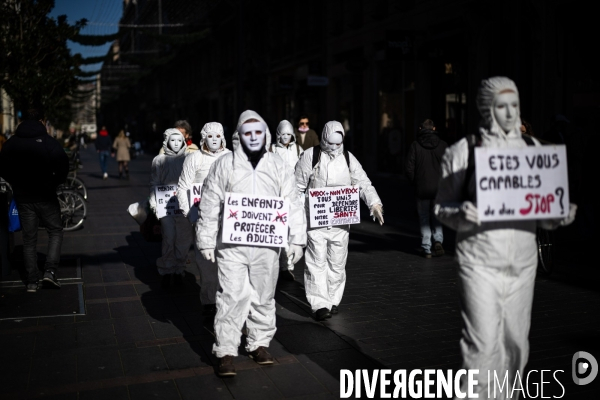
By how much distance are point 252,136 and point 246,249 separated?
0.78 m

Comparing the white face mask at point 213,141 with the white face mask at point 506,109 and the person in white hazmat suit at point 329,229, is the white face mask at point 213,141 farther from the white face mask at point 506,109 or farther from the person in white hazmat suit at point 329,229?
the white face mask at point 506,109

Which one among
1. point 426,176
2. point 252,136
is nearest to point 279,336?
point 252,136

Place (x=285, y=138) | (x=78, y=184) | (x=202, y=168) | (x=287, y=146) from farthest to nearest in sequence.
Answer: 1. (x=78, y=184)
2. (x=287, y=146)
3. (x=285, y=138)
4. (x=202, y=168)

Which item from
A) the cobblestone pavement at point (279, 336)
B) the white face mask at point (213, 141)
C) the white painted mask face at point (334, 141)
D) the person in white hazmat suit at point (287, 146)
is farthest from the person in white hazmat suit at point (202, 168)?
the person in white hazmat suit at point (287, 146)

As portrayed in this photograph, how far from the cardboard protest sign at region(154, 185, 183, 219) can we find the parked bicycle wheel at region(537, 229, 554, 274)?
405 centimetres

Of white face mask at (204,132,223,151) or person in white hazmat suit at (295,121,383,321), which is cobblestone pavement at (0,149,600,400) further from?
white face mask at (204,132,223,151)

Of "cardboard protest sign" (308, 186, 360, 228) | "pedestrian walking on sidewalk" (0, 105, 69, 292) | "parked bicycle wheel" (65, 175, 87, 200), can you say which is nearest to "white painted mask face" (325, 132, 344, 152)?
"cardboard protest sign" (308, 186, 360, 228)

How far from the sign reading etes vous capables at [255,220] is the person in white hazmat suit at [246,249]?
0.06 meters

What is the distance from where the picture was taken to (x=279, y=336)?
6016mm

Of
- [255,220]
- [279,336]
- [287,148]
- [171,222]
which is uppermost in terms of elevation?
[287,148]

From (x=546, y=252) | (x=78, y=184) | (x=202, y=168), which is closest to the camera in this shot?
(x=202, y=168)

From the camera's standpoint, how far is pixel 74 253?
10.4 m

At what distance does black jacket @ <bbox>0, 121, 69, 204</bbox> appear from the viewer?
25.3 ft

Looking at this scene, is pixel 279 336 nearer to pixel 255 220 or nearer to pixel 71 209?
pixel 255 220
